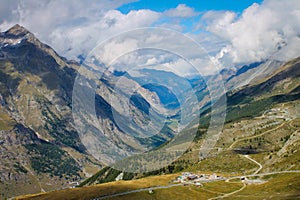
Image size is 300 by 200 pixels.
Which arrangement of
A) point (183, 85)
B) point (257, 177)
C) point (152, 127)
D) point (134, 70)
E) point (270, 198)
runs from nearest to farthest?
point (134, 70)
point (183, 85)
point (152, 127)
point (270, 198)
point (257, 177)

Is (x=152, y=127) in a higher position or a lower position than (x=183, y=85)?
lower

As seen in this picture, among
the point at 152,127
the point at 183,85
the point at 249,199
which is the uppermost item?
the point at 183,85

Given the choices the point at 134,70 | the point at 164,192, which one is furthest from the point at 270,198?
the point at 134,70

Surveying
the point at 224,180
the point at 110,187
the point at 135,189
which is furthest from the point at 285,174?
the point at 110,187

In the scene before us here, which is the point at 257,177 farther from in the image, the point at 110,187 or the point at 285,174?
the point at 110,187

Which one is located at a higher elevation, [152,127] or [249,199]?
[152,127]

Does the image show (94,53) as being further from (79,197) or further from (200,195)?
(79,197)

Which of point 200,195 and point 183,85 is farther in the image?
point 200,195

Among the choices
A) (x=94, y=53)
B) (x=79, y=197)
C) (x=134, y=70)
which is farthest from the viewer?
(x=79, y=197)

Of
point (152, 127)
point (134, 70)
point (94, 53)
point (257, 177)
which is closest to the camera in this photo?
point (94, 53)
